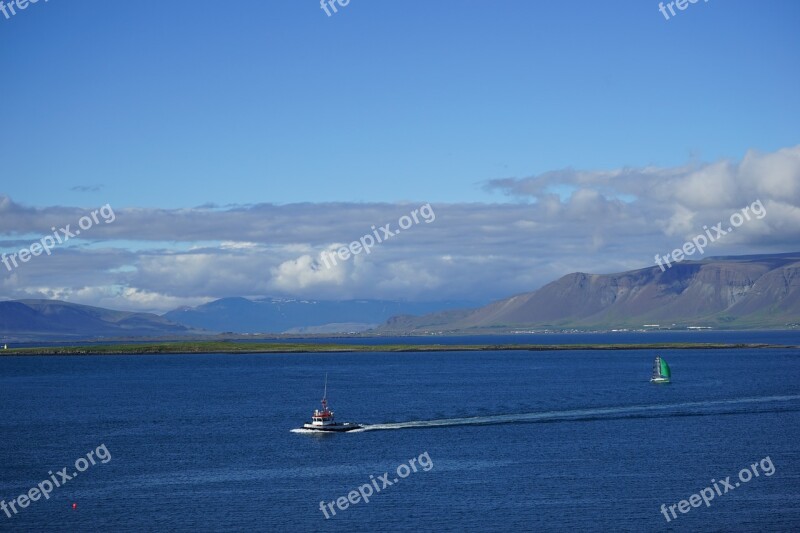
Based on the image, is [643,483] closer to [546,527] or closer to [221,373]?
[546,527]

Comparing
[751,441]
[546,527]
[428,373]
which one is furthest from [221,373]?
[546,527]

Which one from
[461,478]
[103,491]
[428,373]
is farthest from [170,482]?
[428,373]

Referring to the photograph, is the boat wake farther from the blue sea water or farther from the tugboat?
the tugboat

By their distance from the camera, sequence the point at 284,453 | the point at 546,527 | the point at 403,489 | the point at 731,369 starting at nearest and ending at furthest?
the point at 546,527 < the point at 403,489 < the point at 284,453 < the point at 731,369

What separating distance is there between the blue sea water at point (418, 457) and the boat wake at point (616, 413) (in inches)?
12.5

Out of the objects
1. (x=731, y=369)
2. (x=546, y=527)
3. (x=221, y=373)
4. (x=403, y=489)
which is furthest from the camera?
(x=221, y=373)

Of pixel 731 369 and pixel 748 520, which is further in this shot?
pixel 731 369

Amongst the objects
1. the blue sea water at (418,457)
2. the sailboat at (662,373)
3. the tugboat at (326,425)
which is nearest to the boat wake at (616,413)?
the blue sea water at (418,457)

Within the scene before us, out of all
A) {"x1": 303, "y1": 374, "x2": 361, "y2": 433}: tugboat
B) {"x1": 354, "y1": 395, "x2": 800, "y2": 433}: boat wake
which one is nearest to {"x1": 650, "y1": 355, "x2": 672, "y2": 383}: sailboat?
{"x1": 354, "y1": 395, "x2": 800, "y2": 433}: boat wake

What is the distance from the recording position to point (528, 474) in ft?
241

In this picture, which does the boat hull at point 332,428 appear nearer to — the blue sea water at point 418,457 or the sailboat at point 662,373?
the blue sea water at point 418,457

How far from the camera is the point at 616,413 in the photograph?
363 feet

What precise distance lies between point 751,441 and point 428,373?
104390mm

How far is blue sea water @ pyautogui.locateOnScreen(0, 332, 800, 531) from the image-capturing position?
200 ft
